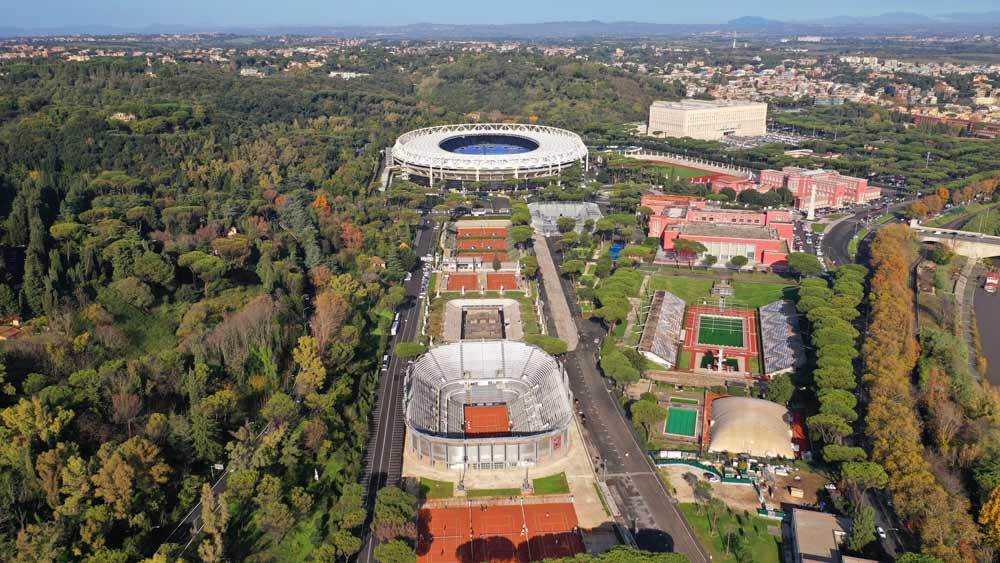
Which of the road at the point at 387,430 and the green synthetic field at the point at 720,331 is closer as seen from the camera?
the road at the point at 387,430

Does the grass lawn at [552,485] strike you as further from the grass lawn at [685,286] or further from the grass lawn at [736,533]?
the grass lawn at [685,286]

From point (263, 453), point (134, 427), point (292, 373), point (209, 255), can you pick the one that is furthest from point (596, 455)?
point (209, 255)

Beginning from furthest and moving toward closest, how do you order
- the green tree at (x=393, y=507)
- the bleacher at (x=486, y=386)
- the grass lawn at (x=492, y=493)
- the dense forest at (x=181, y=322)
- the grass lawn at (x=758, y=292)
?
the grass lawn at (x=758, y=292), the bleacher at (x=486, y=386), the grass lawn at (x=492, y=493), the dense forest at (x=181, y=322), the green tree at (x=393, y=507)

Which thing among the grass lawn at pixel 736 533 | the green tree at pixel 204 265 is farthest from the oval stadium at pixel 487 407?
the green tree at pixel 204 265

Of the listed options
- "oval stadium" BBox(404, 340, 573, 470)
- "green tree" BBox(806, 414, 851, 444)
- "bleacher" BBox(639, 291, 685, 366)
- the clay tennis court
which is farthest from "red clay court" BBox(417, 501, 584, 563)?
the clay tennis court

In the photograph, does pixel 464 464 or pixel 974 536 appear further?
pixel 464 464

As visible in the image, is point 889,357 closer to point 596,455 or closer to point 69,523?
point 596,455
